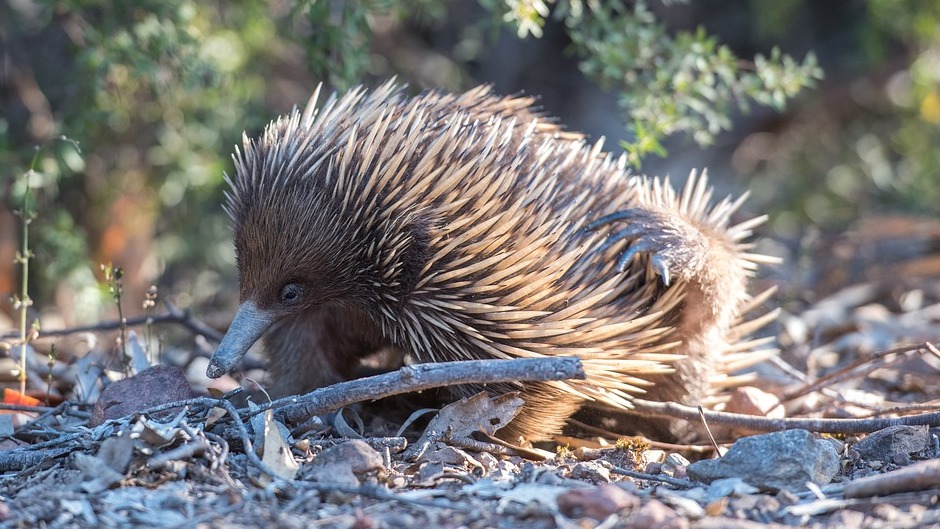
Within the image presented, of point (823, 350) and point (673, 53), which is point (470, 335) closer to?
point (673, 53)

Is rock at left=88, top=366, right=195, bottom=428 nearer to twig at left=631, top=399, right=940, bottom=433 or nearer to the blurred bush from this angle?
the blurred bush

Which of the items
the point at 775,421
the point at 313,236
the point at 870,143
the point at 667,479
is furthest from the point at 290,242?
the point at 870,143

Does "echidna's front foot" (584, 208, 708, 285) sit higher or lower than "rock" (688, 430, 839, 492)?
higher

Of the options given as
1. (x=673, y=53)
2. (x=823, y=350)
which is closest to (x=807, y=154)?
(x=823, y=350)

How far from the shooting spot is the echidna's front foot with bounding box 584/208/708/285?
307 cm

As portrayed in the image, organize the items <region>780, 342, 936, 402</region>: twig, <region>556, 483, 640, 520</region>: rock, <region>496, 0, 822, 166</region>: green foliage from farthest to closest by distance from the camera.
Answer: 1. <region>496, 0, 822, 166</region>: green foliage
2. <region>780, 342, 936, 402</region>: twig
3. <region>556, 483, 640, 520</region>: rock

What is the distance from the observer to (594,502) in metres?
2.27

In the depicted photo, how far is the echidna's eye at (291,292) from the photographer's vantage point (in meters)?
2.98

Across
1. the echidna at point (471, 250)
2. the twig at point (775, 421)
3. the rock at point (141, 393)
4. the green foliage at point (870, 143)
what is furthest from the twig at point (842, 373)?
the green foliage at point (870, 143)

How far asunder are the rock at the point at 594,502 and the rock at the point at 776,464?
0.40 m

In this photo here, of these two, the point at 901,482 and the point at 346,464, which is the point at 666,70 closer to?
the point at 901,482

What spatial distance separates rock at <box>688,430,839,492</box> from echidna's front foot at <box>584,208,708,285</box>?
59 centimetres

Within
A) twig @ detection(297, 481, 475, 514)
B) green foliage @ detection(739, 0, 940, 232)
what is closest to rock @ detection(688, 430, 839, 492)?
twig @ detection(297, 481, 475, 514)

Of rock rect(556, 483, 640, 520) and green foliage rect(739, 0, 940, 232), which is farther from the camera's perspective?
green foliage rect(739, 0, 940, 232)
